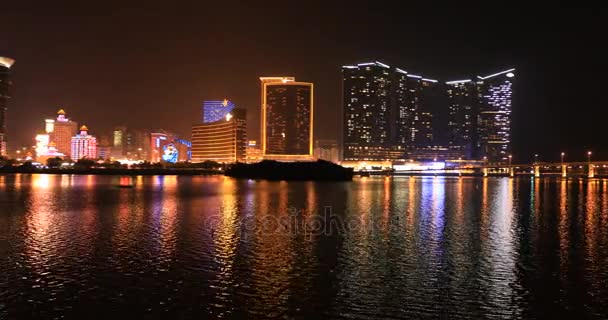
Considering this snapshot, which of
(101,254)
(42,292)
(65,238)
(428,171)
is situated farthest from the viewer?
(428,171)

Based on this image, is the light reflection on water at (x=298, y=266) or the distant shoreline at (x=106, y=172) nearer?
the light reflection on water at (x=298, y=266)

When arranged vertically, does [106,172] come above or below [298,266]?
above

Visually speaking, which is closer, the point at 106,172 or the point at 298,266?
the point at 298,266

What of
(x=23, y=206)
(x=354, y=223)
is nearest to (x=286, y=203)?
(x=354, y=223)

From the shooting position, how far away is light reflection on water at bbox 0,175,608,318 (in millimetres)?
13914

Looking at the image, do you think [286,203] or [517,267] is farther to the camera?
[286,203]

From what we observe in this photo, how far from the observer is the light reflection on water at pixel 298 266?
45.6ft

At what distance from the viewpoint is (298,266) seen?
18656 millimetres

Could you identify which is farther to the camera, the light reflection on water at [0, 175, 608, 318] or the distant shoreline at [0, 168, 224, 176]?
the distant shoreline at [0, 168, 224, 176]

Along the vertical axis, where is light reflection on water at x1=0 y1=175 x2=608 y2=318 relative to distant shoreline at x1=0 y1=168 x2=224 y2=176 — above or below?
below

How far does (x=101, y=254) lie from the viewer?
801 inches

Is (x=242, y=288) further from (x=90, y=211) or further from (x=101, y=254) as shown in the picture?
(x=90, y=211)

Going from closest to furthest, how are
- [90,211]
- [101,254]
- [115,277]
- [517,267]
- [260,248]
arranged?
[115,277], [517,267], [101,254], [260,248], [90,211]

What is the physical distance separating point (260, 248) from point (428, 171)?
173560 millimetres
